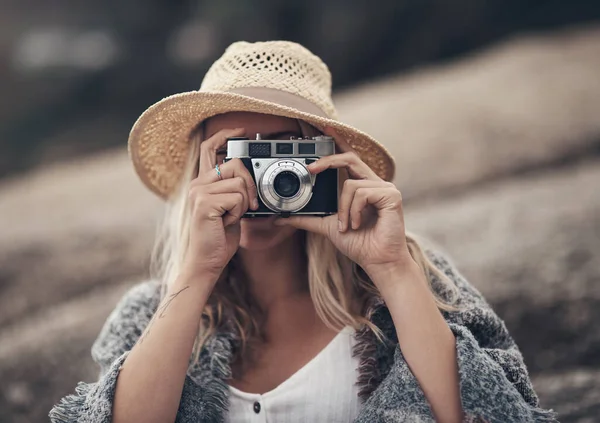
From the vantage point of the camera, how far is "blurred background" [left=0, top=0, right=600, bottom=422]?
2590 millimetres

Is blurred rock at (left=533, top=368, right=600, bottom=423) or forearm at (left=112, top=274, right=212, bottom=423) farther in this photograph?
blurred rock at (left=533, top=368, right=600, bottom=423)

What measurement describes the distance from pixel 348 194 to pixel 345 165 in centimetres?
7

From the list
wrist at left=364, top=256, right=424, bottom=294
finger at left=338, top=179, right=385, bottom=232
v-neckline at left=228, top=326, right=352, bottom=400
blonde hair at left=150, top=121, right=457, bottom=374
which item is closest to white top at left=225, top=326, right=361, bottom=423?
v-neckline at left=228, top=326, right=352, bottom=400

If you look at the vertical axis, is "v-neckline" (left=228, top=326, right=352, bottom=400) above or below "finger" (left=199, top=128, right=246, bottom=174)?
below

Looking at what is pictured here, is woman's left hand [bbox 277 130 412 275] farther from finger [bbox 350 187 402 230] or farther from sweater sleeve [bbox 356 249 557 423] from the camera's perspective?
sweater sleeve [bbox 356 249 557 423]

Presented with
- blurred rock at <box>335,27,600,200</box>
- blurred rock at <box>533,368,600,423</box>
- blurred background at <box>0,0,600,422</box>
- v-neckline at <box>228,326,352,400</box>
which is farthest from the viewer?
blurred rock at <box>335,27,600,200</box>

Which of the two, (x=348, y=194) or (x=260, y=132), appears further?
(x=260, y=132)

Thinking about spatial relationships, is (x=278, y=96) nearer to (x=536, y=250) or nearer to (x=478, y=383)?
(x=478, y=383)

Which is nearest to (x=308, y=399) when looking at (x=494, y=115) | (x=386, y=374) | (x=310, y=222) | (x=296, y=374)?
(x=296, y=374)

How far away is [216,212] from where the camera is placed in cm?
145

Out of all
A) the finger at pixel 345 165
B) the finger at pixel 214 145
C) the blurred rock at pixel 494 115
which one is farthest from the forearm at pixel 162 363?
the blurred rock at pixel 494 115

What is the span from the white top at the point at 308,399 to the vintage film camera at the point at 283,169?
1.27 ft

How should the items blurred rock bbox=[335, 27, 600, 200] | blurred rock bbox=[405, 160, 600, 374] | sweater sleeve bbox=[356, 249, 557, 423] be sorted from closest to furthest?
1. sweater sleeve bbox=[356, 249, 557, 423]
2. blurred rock bbox=[405, 160, 600, 374]
3. blurred rock bbox=[335, 27, 600, 200]

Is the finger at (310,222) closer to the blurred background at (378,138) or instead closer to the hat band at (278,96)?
the hat band at (278,96)
